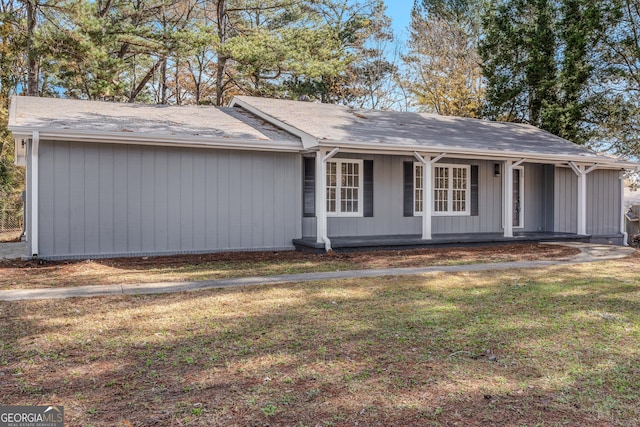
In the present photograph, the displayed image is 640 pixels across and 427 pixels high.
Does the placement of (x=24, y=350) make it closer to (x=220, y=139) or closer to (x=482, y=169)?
(x=220, y=139)

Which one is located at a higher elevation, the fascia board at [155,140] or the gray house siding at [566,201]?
the fascia board at [155,140]

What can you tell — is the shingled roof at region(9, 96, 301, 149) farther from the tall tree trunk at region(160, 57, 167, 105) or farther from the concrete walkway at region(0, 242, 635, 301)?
the tall tree trunk at region(160, 57, 167, 105)

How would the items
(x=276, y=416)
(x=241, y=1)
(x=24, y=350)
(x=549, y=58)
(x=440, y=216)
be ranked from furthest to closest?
(x=241, y=1) → (x=549, y=58) → (x=440, y=216) → (x=24, y=350) → (x=276, y=416)

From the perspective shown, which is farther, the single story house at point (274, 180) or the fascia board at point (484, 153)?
the fascia board at point (484, 153)

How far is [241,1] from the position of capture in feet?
76.8

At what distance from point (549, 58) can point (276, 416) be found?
2207 cm

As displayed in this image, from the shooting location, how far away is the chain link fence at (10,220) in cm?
1778

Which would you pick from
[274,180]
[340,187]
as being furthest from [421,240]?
[274,180]

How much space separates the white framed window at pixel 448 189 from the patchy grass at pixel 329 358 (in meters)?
7.10

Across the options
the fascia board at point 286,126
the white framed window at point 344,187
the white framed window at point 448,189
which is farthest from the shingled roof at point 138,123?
the white framed window at point 448,189

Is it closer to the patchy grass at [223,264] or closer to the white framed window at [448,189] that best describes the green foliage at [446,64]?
the white framed window at [448,189]

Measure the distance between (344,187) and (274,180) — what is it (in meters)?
2.00

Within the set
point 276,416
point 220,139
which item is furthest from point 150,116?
point 276,416

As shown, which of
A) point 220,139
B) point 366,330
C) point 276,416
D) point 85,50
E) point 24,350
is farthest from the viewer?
point 85,50
